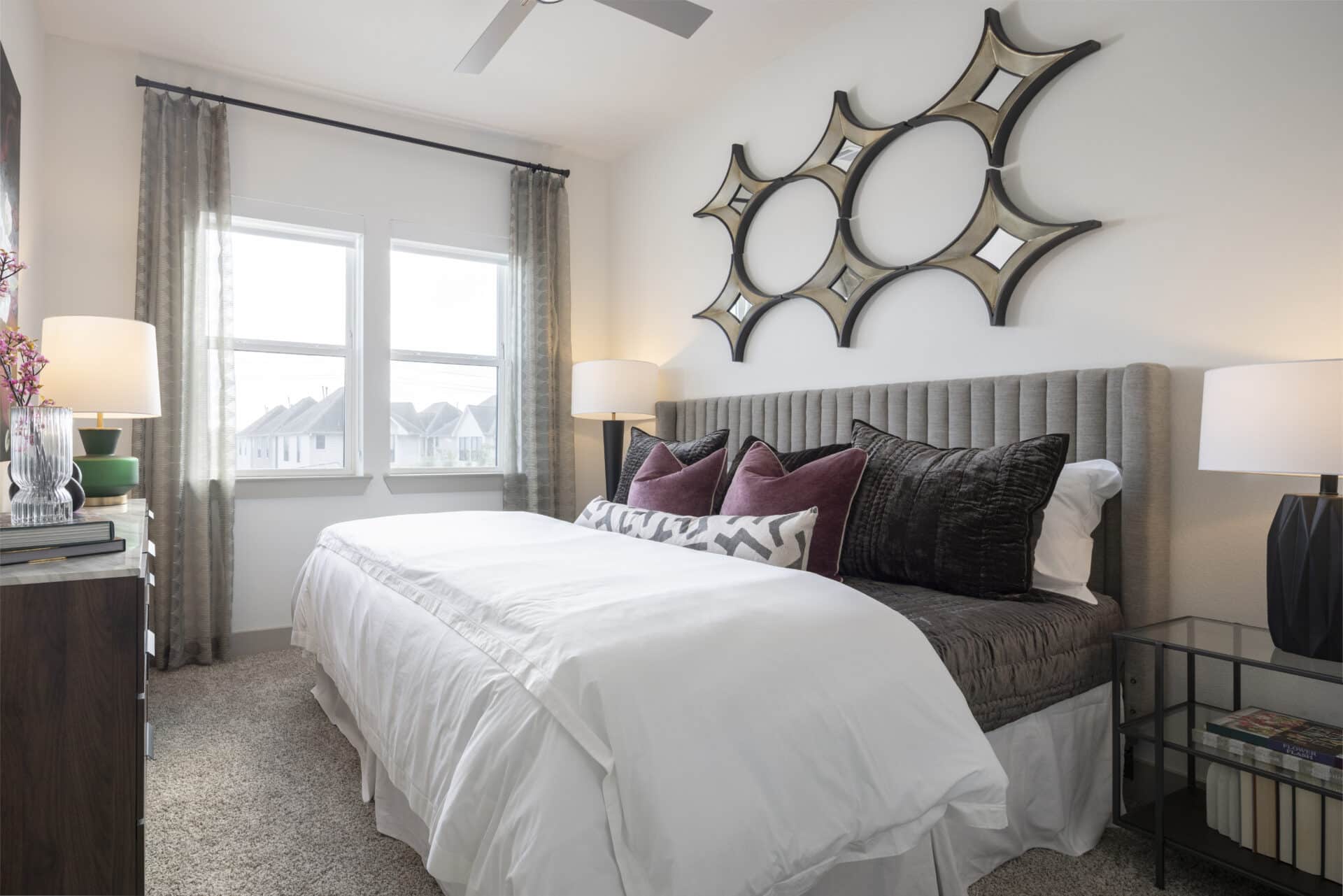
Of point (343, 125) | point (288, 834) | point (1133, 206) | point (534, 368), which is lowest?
point (288, 834)

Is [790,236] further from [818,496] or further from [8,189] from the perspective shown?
[8,189]

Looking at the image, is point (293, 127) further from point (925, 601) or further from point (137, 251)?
point (925, 601)

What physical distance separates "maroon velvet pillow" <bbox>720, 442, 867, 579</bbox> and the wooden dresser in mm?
1493

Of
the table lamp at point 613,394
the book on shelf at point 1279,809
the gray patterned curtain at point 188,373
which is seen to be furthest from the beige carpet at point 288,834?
the table lamp at point 613,394

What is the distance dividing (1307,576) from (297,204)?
411cm

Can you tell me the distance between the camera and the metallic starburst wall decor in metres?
2.36

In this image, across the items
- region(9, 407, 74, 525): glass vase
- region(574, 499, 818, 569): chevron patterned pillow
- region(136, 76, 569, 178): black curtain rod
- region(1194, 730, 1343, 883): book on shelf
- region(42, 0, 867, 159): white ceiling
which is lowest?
region(1194, 730, 1343, 883): book on shelf

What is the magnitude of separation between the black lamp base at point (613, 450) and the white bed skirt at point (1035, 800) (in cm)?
210

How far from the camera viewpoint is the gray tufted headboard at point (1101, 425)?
199cm

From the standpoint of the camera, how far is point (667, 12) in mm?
2402

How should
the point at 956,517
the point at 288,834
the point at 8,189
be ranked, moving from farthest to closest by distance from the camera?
the point at 8,189 → the point at 956,517 → the point at 288,834

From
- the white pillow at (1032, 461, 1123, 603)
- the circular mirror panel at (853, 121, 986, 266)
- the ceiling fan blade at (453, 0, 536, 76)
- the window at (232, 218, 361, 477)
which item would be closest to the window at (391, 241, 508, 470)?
the window at (232, 218, 361, 477)

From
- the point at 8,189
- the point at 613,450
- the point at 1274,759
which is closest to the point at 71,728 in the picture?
the point at 8,189

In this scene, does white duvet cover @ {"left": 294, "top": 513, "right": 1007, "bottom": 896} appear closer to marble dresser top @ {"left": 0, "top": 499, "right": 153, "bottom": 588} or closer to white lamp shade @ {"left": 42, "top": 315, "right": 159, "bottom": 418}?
marble dresser top @ {"left": 0, "top": 499, "right": 153, "bottom": 588}
